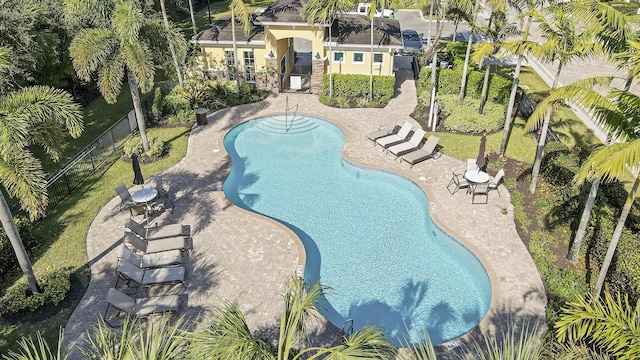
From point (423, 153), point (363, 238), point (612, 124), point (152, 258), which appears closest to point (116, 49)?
point (152, 258)

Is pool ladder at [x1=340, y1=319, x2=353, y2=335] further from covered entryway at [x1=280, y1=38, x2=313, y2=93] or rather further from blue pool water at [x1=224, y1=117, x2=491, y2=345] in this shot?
covered entryway at [x1=280, y1=38, x2=313, y2=93]

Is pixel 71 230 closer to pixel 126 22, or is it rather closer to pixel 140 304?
pixel 140 304

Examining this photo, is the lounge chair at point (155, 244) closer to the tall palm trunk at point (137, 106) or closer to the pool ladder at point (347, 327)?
the pool ladder at point (347, 327)

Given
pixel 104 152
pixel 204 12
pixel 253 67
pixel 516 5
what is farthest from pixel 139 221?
pixel 204 12

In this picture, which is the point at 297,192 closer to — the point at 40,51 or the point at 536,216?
the point at 536,216

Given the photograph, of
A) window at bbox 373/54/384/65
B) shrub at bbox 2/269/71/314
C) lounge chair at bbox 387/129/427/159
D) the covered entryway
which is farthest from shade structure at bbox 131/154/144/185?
window at bbox 373/54/384/65

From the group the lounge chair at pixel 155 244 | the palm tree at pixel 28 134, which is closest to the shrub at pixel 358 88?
the lounge chair at pixel 155 244
